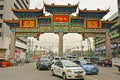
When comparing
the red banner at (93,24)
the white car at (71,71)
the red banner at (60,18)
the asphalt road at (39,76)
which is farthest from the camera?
the red banner at (60,18)

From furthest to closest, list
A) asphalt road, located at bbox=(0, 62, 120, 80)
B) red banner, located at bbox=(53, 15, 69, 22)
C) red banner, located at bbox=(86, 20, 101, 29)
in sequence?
red banner, located at bbox=(53, 15, 69, 22) < red banner, located at bbox=(86, 20, 101, 29) < asphalt road, located at bbox=(0, 62, 120, 80)

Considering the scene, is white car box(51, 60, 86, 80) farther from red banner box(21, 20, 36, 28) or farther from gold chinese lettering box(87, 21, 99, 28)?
red banner box(21, 20, 36, 28)

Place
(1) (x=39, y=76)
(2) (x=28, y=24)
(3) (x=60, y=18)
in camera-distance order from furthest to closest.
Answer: (3) (x=60, y=18)
(2) (x=28, y=24)
(1) (x=39, y=76)

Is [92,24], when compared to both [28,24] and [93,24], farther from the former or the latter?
[28,24]

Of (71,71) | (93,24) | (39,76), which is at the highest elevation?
(93,24)

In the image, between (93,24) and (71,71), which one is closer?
(71,71)

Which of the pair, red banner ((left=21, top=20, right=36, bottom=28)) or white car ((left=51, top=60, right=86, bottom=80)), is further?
red banner ((left=21, top=20, right=36, bottom=28))

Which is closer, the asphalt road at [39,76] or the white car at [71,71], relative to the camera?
the white car at [71,71]

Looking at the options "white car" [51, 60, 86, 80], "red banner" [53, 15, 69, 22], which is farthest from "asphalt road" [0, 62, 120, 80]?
"red banner" [53, 15, 69, 22]

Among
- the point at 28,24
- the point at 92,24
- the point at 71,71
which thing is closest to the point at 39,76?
the point at 71,71

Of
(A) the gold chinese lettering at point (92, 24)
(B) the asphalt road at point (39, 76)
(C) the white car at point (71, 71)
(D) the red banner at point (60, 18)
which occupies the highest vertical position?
(D) the red banner at point (60, 18)

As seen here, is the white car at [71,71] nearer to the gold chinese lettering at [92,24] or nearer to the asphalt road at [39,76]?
the asphalt road at [39,76]

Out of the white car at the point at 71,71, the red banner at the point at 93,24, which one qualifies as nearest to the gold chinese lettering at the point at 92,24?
the red banner at the point at 93,24

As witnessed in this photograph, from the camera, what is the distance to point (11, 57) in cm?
3881
